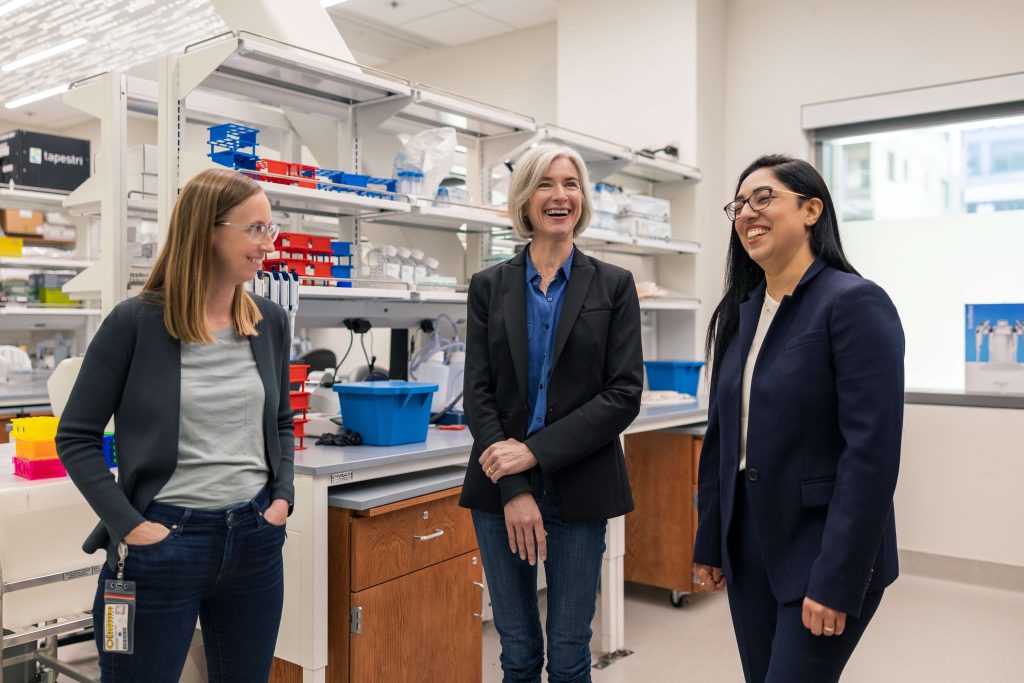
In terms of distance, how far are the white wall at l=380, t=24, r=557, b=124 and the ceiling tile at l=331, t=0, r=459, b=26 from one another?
619 millimetres

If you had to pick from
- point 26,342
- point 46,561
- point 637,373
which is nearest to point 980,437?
point 637,373

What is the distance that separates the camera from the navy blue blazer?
4.07 feet

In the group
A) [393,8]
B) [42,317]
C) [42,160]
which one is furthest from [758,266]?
[42,317]

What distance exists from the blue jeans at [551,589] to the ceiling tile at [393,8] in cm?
459

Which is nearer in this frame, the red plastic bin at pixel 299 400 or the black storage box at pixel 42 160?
the red plastic bin at pixel 299 400

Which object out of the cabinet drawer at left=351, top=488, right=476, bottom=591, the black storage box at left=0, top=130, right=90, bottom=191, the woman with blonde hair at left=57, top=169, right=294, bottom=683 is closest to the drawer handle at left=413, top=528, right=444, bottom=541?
the cabinet drawer at left=351, top=488, right=476, bottom=591

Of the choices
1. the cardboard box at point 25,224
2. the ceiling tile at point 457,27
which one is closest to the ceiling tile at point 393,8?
the ceiling tile at point 457,27

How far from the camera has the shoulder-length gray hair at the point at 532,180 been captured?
167cm

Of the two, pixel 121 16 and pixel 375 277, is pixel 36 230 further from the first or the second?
pixel 375 277

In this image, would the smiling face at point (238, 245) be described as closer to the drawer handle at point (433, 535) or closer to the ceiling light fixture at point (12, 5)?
the drawer handle at point (433, 535)

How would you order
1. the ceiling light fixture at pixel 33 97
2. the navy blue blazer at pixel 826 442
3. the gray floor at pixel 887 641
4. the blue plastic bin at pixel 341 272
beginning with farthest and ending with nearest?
the ceiling light fixture at pixel 33 97 → the gray floor at pixel 887 641 → the blue plastic bin at pixel 341 272 → the navy blue blazer at pixel 826 442

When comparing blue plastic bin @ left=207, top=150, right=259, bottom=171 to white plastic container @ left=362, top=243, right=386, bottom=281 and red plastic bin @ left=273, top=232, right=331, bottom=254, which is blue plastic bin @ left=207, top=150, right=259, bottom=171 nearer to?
red plastic bin @ left=273, top=232, right=331, bottom=254

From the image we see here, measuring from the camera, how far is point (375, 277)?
2979 millimetres

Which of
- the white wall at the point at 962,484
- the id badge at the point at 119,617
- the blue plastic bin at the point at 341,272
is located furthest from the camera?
the white wall at the point at 962,484
